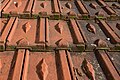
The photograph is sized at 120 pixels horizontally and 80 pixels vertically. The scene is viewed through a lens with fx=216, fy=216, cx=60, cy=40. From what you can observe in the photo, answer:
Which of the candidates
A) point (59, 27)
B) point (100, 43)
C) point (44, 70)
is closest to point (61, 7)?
point (59, 27)

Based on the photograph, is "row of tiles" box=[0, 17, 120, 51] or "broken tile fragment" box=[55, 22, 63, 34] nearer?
"row of tiles" box=[0, 17, 120, 51]

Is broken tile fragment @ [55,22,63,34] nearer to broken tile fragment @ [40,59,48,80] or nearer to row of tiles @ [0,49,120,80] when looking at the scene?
row of tiles @ [0,49,120,80]

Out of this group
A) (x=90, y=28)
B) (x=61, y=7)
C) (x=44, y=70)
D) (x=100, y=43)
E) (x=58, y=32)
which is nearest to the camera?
(x=44, y=70)

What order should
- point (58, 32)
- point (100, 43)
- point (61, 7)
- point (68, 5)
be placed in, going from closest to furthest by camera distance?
point (100, 43) < point (58, 32) < point (61, 7) < point (68, 5)

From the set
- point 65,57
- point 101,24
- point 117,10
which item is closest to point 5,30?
point 65,57

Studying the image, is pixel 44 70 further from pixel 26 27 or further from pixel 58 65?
pixel 26 27

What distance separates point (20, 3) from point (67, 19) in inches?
38.8

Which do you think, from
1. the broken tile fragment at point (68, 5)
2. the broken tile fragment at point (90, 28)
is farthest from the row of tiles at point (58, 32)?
the broken tile fragment at point (68, 5)

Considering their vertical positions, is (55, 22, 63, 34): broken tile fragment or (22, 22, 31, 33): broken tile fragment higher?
(22, 22, 31, 33): broken tile fragment

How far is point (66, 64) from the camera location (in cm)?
230

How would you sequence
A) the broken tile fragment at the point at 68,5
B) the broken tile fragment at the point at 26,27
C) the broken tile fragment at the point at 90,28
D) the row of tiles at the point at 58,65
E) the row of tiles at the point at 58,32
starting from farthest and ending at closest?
the broken tile fragment at the point at 68,5, the broken tile fragment at the point at 90,28, the broken tile fragment at the point at 26,27, the row of tiles at the point at 58,32, the row of tiles at the point at 58,65

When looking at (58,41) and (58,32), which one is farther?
(58,32)

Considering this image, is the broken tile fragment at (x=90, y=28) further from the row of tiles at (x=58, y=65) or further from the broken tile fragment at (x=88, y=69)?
the broken tile fragment at (x=88, y=69)

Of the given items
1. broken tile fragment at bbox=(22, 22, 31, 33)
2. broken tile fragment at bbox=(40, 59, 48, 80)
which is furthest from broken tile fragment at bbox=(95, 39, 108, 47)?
broken tile fragment at bbox=(22, 22, 31, 33)
